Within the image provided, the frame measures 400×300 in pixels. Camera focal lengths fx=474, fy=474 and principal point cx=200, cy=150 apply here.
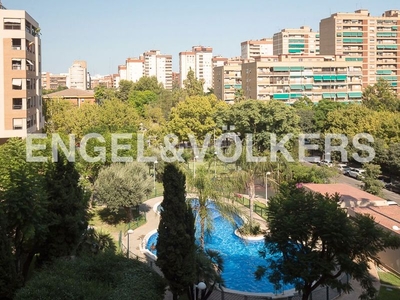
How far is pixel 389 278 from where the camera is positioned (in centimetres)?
1748

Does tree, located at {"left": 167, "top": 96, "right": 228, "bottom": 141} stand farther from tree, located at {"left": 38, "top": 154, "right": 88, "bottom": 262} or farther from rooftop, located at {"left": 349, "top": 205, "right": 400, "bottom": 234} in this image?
tree, located at {"left": 38, "top": 154, "right": 88, "bottom": 262}

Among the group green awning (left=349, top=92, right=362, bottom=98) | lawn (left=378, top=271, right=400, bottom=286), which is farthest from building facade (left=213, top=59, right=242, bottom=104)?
lawn (left=378, top=271, right=400, bottom=286)

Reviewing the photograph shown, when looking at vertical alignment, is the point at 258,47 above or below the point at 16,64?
above

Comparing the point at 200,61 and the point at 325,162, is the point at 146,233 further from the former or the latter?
the point at 200,61

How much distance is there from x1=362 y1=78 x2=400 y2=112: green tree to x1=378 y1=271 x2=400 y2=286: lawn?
34965 mm

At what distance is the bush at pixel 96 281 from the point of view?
10.6 metres

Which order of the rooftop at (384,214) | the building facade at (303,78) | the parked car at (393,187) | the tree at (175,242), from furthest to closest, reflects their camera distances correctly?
the building facade at (303,78) → the parked car at (393,187) → the rooftop at (384,214) → the tree at (175,242)

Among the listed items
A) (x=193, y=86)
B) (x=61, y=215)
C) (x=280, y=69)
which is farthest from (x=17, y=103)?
(x=280, y=69)

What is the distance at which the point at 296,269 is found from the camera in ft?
43.5

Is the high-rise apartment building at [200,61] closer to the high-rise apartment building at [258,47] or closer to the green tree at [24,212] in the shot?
the high-rise apartment building at [258,47]

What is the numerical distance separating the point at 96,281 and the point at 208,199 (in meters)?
7.55

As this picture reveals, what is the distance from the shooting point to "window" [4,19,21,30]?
30.3 m

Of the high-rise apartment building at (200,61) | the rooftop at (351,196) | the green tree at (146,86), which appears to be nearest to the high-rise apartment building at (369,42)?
the green tree at (146,86)

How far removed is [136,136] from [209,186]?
13.9 meters
